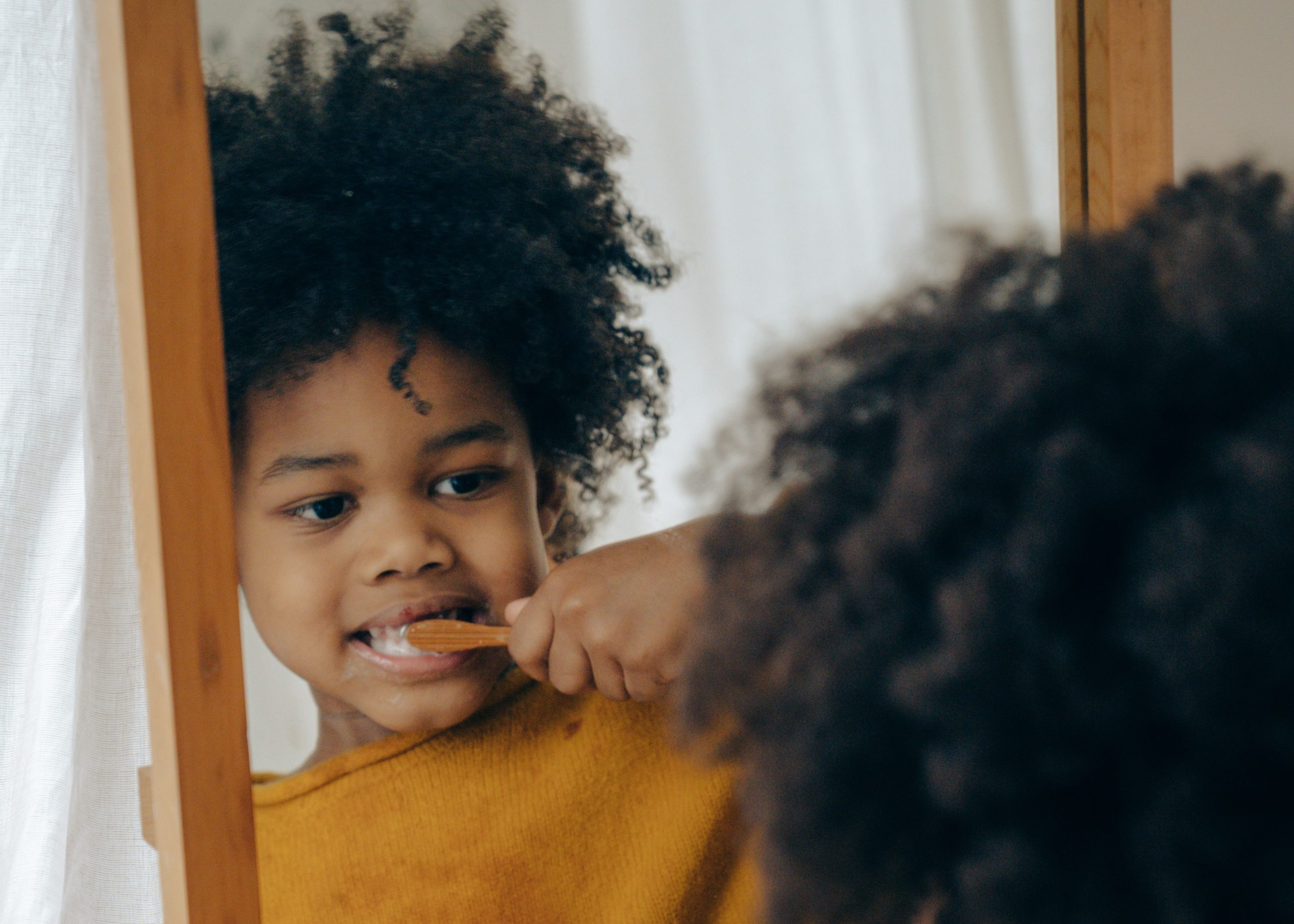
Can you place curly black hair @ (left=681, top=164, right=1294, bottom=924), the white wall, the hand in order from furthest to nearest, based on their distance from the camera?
the white wall < the hand < curly black hair @ (left=681, top=164, right=1294, bottom=924)

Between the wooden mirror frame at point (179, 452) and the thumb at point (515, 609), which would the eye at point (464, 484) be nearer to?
the thumb at point (515, 609)

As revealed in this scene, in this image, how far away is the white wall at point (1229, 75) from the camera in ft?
3.53

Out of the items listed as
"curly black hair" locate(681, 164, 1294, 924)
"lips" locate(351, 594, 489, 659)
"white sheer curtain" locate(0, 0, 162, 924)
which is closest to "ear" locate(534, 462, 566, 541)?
"lips" locate(351, 594, 489, 659)

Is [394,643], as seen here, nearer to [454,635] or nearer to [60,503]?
[454,635]

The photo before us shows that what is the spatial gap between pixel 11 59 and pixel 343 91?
0.23 metres

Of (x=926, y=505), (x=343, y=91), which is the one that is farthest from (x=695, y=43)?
(x=926, y=505)

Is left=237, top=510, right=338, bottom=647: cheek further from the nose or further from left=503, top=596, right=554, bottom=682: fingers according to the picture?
left=503, top=596, right=554, bottom=682: fingers

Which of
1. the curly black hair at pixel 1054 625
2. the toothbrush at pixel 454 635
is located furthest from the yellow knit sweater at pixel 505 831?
the curly black hair at pixel 1054 625

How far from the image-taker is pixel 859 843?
271 mm

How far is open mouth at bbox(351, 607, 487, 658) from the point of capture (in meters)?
0.72

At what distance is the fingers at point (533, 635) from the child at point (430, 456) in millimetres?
27

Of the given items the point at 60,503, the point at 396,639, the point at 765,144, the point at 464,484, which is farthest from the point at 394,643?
the point at 765,144

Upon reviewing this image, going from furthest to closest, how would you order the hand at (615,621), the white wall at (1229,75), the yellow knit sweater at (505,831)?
the white wall at (1229,75)
the yellow knit sweater at (505,831)
the hand at (615,621)

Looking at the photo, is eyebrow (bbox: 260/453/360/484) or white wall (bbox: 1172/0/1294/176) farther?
white wall (bbox: 1172/0/1294/176)
